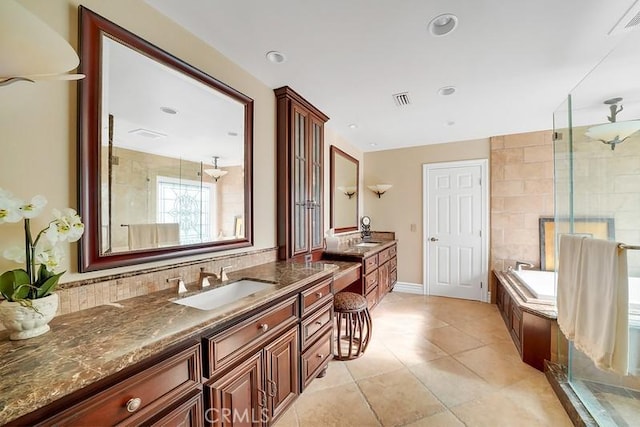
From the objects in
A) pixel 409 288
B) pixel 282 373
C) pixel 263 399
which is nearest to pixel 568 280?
pixel 282 373

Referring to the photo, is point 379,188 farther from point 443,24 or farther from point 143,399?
point 143,399

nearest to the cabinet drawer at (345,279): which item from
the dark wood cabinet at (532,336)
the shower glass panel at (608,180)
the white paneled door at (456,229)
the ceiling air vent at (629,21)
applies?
the dark wood cabinet at (532,336)

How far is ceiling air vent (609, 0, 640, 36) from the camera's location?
1.49 meters

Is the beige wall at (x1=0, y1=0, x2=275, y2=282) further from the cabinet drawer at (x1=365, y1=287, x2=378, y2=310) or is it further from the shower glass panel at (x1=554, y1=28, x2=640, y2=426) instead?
the shower glass panel at (x1=554, y1=28, x2=640, y2=426)

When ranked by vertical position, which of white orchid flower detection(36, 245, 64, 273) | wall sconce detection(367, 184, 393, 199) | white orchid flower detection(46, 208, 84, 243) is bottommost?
white orchid flower detection(36, 245, 64, 273)

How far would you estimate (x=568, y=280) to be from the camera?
184 cm

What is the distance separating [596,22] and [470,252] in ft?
10.3

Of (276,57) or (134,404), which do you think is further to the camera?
(276,57)

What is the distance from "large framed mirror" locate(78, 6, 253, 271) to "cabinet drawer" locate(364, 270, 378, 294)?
163 centimetres

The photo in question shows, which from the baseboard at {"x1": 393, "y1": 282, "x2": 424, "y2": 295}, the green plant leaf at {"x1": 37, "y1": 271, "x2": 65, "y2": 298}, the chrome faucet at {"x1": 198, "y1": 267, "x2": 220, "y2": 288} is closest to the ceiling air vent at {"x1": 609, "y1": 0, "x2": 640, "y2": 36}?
the chrome faucet at {"x1": 198, "y1": 267, "x2": 220, "y2": 288}

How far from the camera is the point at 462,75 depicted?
2.23 meters

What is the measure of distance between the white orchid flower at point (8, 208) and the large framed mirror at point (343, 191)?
3012mm

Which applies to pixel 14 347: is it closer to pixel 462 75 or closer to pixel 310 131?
pixel 310 131

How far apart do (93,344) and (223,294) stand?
2.65ft
